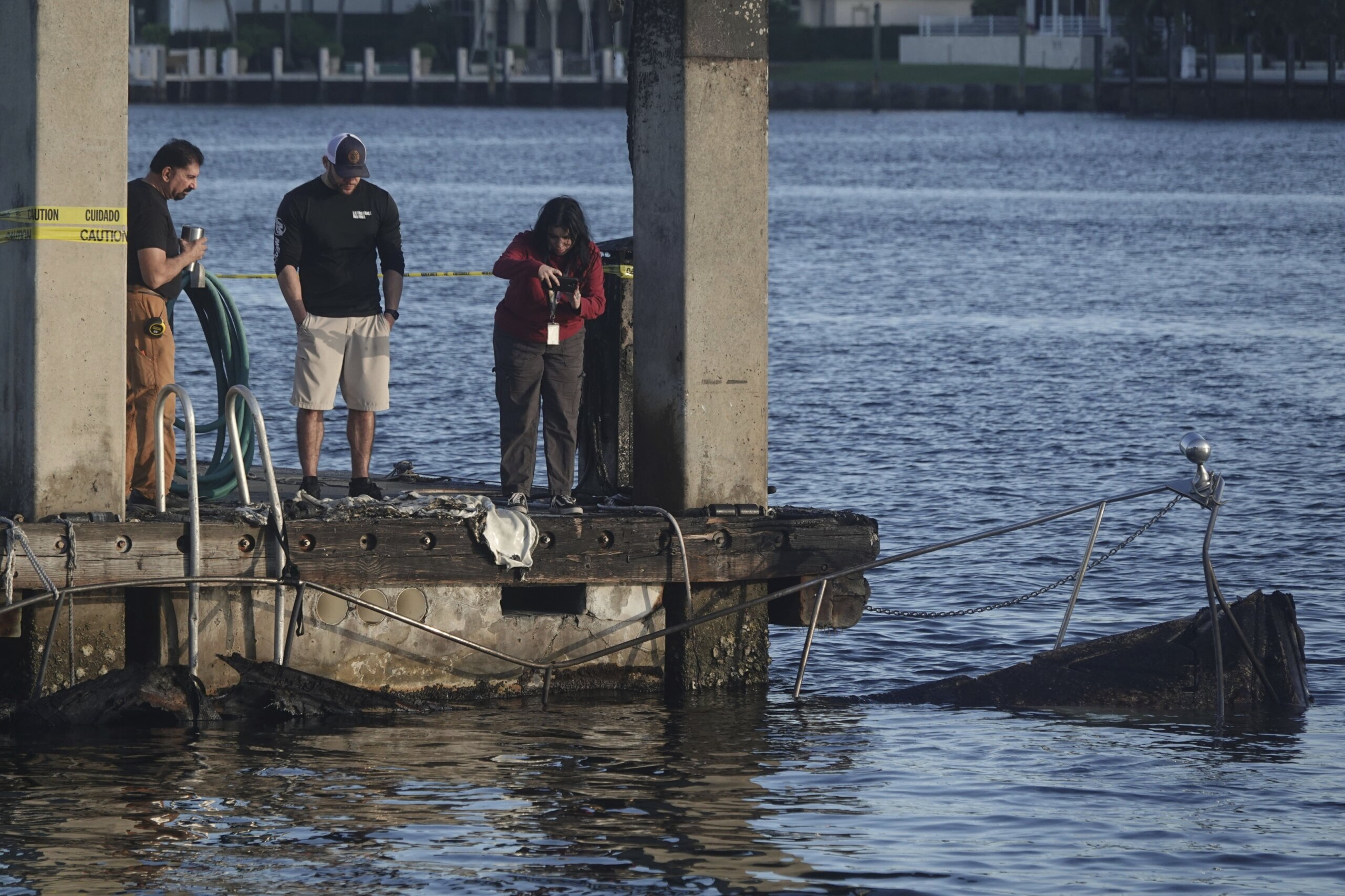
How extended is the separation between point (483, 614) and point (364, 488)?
3.54ft

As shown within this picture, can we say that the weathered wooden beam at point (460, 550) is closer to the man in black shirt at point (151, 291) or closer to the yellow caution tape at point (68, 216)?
the man in black shirt at point (151, 291)

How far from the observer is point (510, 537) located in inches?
384

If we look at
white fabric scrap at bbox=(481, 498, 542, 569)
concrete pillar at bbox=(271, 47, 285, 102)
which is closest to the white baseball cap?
white fabric scrap at bbox=(481, 498, 542, 569)

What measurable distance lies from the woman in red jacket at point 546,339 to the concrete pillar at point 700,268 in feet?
1.08

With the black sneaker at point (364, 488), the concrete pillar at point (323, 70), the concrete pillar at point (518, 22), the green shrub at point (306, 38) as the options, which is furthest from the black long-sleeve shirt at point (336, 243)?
the concrete pillar at point (518, 22)

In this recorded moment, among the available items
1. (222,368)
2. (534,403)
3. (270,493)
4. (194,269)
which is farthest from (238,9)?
(270,493)

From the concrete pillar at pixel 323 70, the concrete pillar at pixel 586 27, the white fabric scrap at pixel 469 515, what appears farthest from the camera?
the concrete pillar at pixel 586 27

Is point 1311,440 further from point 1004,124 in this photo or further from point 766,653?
point 1004,124

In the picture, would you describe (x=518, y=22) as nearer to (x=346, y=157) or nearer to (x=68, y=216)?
(x=346, y=157)

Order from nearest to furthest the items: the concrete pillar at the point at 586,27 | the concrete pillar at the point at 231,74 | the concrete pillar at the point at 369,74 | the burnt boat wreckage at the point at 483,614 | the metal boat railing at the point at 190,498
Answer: the metal boat railing at the point at 190,498, the burnt boat wreckage at the point at 483,614, the concrete pillar at the point at 369,74, the concrete pillar at the point at 231,74, the concrete pillar at the point at 586,27

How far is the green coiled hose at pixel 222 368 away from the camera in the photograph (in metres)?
11.0

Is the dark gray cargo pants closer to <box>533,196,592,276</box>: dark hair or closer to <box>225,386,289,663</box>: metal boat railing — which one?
<box>533,196,592,276</box>: dark hair

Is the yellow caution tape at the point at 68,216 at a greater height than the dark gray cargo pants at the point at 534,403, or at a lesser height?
greater

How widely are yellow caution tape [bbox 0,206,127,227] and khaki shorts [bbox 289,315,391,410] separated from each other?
1443 mm
